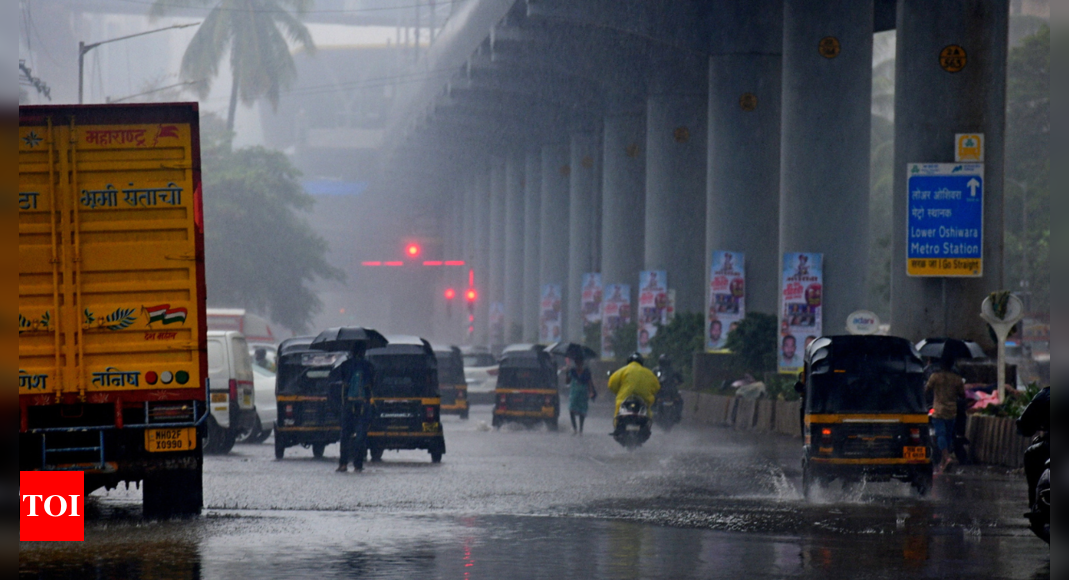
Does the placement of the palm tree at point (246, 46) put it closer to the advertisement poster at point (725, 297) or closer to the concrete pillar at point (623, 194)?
the concrete pillar at point (623, 194)

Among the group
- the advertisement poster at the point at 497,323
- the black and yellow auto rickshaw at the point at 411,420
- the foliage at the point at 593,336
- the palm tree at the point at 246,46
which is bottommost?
the advertisement poster at the point at 497,323

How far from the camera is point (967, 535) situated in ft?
43.1

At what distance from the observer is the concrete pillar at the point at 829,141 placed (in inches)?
1353

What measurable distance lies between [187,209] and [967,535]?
23.8 feet

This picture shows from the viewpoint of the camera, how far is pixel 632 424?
24297 mm

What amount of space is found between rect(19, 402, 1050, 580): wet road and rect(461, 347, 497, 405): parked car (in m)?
20.4

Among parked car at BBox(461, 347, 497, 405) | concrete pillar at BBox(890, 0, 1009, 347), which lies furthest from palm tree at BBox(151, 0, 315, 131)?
concrete pillar at BBox(890, 0, 1009, 347)

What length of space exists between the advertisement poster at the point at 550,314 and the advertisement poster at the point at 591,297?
13.5 ft

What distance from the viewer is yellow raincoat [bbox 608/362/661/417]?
80.0ft

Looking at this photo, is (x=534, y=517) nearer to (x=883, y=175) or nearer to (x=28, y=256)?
(x=28, y=256)

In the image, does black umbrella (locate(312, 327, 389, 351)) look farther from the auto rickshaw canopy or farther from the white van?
the auto rickshaw canopy

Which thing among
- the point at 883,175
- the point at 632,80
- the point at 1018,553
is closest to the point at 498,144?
the point at 883,175

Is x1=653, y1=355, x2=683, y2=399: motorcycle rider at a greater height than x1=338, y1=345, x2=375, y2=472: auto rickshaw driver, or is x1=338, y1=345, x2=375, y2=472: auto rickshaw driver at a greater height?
x1=338, y1=345, x2=375, y2=472: auto rickshaw driver

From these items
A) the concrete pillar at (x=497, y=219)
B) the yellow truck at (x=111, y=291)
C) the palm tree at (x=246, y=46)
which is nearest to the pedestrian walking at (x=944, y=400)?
the yellow truck at (x=111, y=291)
